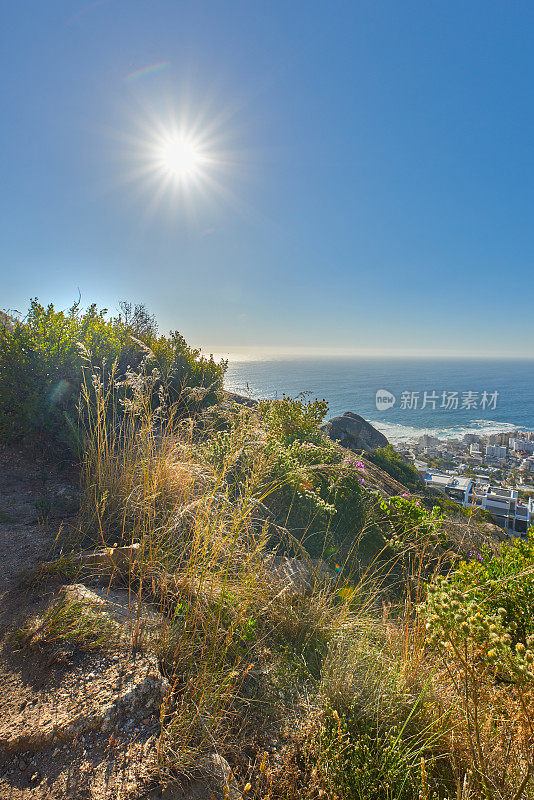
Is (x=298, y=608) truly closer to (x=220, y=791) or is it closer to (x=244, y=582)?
(x=244, y=582)

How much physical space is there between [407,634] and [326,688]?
63 cm

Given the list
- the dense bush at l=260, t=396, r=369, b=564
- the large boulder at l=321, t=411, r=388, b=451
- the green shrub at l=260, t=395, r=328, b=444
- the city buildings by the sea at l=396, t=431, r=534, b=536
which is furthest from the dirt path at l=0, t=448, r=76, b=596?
the city buildings by the sea at l=396, t=431, r=534, b=536

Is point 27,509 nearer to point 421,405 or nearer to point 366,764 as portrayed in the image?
point 366,764

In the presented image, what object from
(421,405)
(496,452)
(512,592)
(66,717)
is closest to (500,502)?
(512,592)

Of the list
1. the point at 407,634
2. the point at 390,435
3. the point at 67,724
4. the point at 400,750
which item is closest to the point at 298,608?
the point at 407,634

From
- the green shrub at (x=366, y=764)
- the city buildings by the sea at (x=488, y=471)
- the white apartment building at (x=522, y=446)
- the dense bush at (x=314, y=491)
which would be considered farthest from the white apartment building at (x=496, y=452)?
the green shrub at (x=366, y=764)

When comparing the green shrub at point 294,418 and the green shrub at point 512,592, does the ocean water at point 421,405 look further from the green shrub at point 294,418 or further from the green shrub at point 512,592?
the green shrub at point 512,592

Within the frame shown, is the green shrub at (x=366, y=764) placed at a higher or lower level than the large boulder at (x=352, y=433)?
higher

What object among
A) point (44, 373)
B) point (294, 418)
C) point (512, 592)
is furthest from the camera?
point (294, 418)

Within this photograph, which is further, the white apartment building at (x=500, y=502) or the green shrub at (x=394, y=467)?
the white apartment building at (x=500, y=502)

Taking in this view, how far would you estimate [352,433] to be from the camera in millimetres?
11750

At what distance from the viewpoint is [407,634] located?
→ 204 cm

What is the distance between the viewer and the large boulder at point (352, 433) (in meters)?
11.2

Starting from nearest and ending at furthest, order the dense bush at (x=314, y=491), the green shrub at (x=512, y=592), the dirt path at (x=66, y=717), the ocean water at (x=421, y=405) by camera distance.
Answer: the dirt path at (x=66, y=717) < the green shrub at (x=512, y=592) < the dense bush at (x=314, y=491) < the ocean water at (x=421, y=405)
